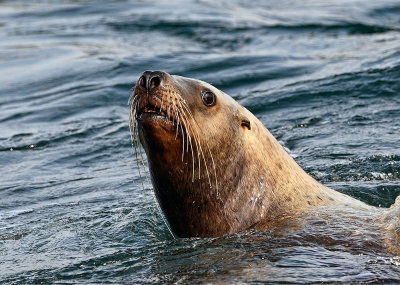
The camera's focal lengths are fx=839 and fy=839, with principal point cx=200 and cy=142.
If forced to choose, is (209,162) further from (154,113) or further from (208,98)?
(154,113)

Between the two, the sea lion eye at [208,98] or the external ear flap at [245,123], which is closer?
the sea lion eye at [208,98]

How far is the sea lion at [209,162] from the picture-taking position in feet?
17.4

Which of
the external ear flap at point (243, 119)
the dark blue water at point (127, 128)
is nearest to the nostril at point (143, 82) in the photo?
the external ear flap at point (243, 119)

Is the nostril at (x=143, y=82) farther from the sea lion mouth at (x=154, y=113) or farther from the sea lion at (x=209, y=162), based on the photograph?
the sea lion mouth at (x=154, y=113)

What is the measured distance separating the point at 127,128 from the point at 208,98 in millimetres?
4831

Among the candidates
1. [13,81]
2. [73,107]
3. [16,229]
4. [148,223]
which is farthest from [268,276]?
[13,81]

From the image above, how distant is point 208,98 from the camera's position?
18.6 feet

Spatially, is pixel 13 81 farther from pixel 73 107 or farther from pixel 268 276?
pixel 268 276

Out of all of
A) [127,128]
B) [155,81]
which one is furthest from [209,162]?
[127,128]

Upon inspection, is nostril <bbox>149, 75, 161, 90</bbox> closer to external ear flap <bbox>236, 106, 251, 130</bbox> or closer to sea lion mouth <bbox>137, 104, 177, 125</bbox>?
sea lion mouth <bbox>137, 104, 177, 125</bbox>

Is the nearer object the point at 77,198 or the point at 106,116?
the point at 77,198

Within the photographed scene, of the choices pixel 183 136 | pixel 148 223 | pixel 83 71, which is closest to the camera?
pixel 183 136

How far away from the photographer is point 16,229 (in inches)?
271

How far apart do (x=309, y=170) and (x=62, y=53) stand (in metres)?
7.47
